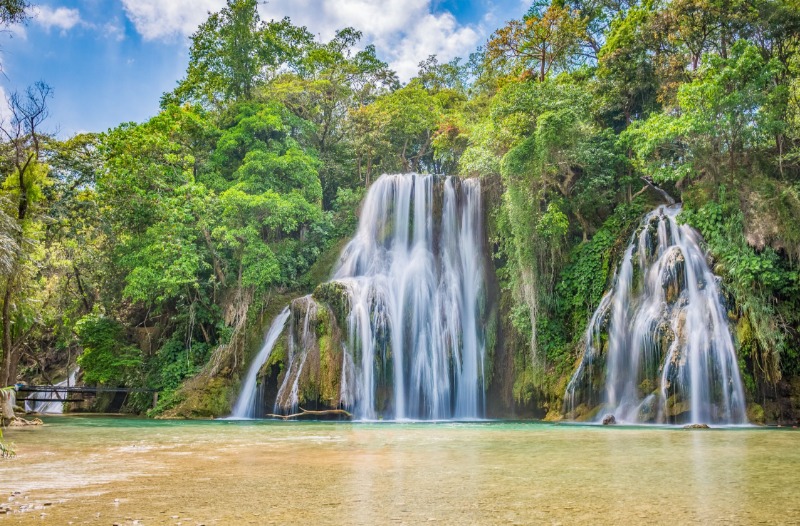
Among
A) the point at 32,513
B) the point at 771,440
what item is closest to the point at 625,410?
the point at 771,440

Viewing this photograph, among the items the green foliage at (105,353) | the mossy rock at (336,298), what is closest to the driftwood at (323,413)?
the mossy rock at (336,298)

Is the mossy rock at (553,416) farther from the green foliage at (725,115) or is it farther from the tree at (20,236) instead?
the tree at (20,236)

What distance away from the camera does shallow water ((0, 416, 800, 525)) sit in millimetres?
2771

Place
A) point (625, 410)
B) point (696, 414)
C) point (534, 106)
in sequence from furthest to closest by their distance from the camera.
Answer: point (534, 106)
point (625, 410)
point (696, 414)

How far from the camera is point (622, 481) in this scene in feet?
12.7

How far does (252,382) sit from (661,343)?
459 inches

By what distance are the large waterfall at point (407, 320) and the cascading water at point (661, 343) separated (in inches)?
161

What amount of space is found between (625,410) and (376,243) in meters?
10.6

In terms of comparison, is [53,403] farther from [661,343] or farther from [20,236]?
[661,343]

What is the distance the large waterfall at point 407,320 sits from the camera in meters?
15.7

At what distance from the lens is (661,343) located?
12445mm

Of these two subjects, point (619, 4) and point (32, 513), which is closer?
point (32, 513)

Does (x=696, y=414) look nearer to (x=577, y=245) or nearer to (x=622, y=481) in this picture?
(x=577, y=245)

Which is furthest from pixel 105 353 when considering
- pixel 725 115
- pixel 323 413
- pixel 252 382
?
pixel 725 115
